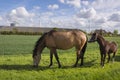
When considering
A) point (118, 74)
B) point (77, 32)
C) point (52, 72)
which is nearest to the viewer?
point (118, 74)

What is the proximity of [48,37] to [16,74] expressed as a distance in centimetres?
308

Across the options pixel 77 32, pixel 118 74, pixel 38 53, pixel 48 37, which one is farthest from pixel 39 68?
pixel 118 74

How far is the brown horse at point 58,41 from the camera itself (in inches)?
540

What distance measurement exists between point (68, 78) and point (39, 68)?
3.26 metres

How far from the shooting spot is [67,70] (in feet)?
42.3

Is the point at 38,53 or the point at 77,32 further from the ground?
the point at 77,32

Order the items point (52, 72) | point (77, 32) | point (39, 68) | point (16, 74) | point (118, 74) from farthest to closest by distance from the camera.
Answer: point (77, 32) → point (39, 68) → point (52, 72) → point (16, 74) → point (118, 74)

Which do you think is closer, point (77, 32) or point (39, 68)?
point (39, 68)

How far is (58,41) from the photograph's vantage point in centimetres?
1390

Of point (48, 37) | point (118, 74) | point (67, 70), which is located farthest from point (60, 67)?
point (118, 74)

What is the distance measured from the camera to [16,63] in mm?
14672

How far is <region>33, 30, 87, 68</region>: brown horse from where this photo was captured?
45.0ft

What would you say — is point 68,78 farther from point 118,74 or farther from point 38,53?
point 38,53

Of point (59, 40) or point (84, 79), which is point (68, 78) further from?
point (59, 40)
